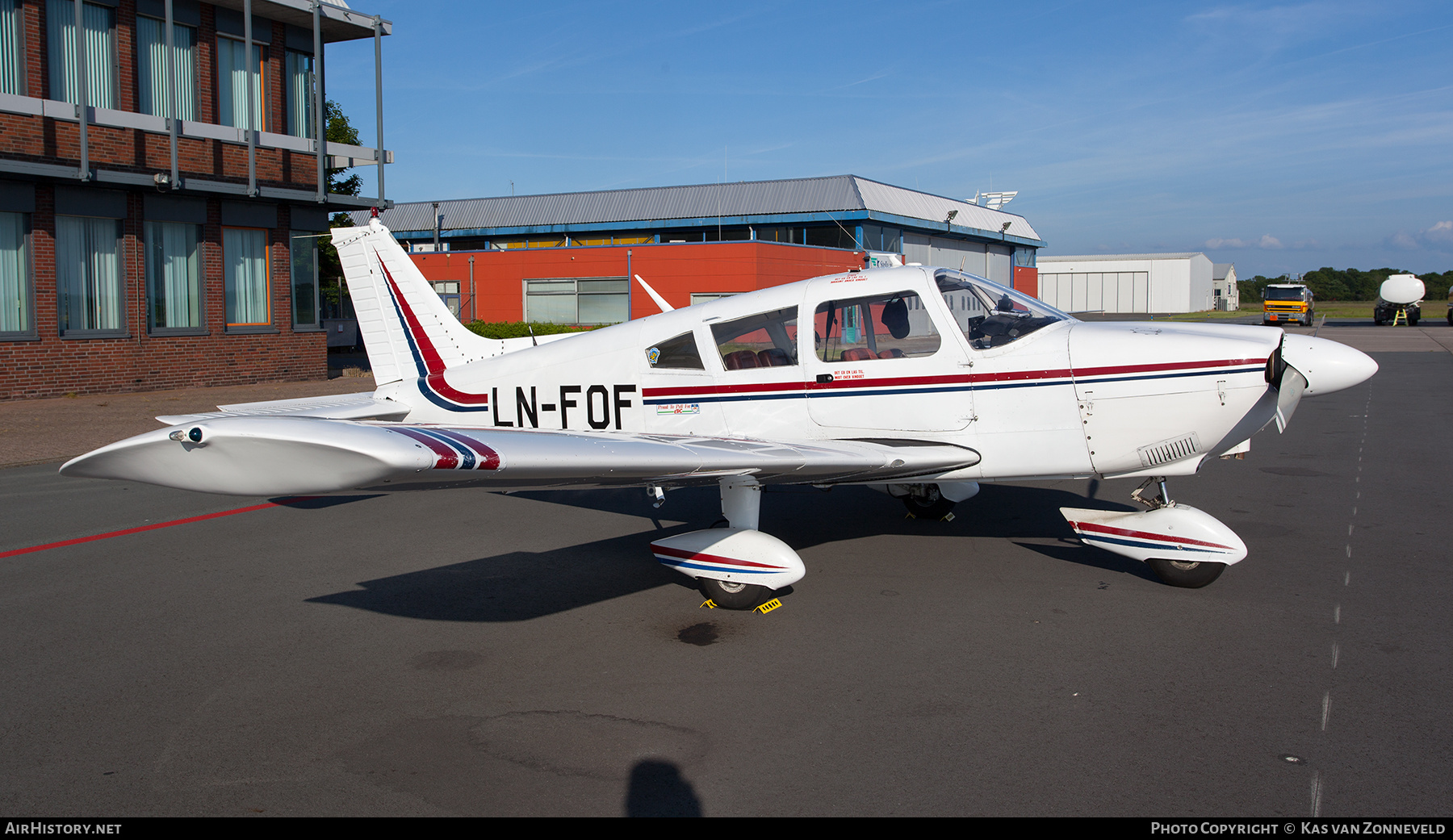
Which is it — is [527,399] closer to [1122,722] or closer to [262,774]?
Answer: [262,774]

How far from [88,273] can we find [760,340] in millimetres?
17092

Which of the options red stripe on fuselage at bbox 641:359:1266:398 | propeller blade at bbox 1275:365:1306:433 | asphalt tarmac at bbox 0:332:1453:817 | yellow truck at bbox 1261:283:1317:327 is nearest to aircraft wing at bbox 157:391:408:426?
asphalt tarmac at bbox 0:332:1453:817

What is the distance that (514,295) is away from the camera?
4119 cm

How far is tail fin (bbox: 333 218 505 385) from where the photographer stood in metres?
8.63

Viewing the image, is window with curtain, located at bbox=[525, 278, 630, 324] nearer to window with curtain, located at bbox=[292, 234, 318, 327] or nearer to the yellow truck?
window with curtain, located at bbox=[292, 234, 318, 327]

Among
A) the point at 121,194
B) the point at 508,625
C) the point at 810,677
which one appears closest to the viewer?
the point at 810,677

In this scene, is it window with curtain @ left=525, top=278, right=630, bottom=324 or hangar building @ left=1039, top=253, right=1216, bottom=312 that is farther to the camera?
hangar building @ left=1039, top=253, right=1216, bottom=312

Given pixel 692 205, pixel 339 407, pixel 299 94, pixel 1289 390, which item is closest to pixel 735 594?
pixel 1289 390

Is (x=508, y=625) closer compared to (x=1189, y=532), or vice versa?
(x=508, y=625)

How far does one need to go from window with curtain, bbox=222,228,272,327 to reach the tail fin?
13.5 m

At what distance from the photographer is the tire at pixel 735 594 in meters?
5.82

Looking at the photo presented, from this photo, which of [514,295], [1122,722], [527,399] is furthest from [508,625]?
[514,295]

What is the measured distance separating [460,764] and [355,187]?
43407 millimetres

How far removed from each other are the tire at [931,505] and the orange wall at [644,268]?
2497 cm
